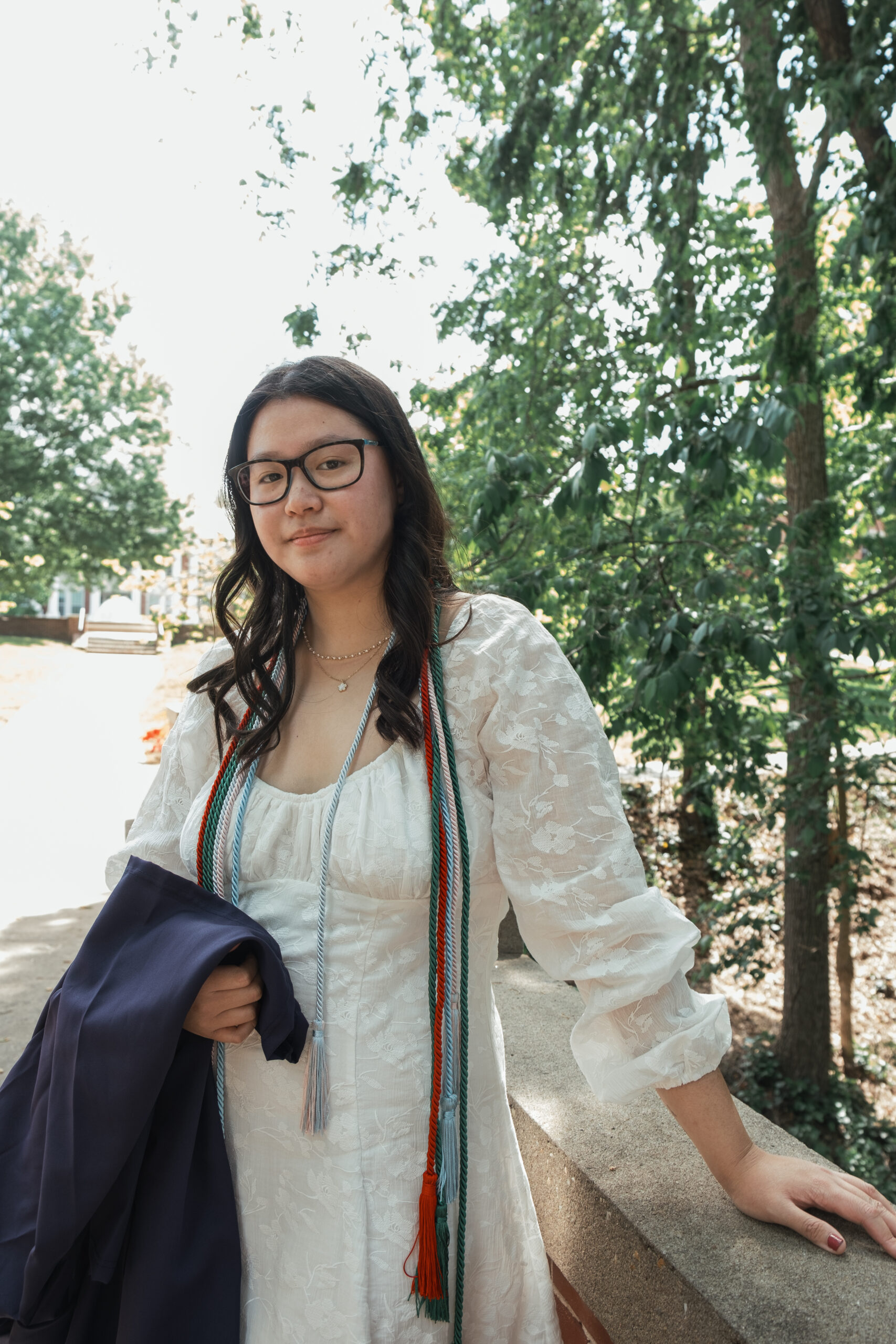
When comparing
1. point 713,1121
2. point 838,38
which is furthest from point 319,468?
point 838,38

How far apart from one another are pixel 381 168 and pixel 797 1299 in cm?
537

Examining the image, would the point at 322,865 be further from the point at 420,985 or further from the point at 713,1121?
the point at 713,1121

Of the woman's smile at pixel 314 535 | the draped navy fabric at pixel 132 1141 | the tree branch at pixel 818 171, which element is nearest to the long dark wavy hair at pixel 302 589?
the woman's smile at pixel 314 535

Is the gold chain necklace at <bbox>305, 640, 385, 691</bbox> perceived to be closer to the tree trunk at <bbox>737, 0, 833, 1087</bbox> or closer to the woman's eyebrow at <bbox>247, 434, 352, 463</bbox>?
the woman's eyebrow at <bbox>247, 434, 352, 463</bbox>

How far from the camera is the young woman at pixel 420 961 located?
1.14m

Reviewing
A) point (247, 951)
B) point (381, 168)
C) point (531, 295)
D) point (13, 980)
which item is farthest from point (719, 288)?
point (13, 980)

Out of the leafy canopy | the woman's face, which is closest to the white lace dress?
the woman's face

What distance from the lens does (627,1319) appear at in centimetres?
126

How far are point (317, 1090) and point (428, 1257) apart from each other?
0.24 meters

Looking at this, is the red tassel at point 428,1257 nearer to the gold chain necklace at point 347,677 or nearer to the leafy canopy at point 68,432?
the gold chain necklace at point 347,677

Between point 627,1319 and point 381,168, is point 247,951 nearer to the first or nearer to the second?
point 627,1319

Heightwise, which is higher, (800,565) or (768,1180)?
(800,565)

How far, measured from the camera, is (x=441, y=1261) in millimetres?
1113

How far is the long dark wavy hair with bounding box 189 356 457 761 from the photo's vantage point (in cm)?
134
